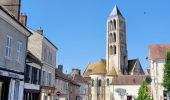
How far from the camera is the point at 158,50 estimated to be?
3928 centimetres

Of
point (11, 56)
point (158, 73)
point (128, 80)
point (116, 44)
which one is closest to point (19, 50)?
point (11, 56)

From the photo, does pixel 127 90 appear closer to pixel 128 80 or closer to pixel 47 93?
pixel 128 80

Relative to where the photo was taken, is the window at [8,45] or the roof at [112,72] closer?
the window at [8,45]

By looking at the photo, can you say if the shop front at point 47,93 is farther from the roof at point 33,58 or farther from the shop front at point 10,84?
the shop front at point 10,84

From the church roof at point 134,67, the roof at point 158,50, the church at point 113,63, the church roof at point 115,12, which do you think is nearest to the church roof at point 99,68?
the church at point 113,63

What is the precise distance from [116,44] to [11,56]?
251 ft

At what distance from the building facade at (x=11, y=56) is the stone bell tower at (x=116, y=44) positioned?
69388 mm

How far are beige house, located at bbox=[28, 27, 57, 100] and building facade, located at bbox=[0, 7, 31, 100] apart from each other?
22.0 feet

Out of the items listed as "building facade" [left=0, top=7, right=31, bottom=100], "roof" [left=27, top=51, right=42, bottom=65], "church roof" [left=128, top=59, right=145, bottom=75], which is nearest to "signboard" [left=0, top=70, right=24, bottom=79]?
"building facade" [left=0, top=7, right=31, bottom=100]

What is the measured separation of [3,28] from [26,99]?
901cm

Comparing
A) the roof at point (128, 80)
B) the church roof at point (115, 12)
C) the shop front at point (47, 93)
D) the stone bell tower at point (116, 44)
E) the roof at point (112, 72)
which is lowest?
the shop front at point (47, 93)

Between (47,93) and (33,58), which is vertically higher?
(33,58)

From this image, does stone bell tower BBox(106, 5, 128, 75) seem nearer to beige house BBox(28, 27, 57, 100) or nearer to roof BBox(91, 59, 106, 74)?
roof BBox(91, 59, 106, 74)

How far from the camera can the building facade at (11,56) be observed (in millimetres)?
19172
